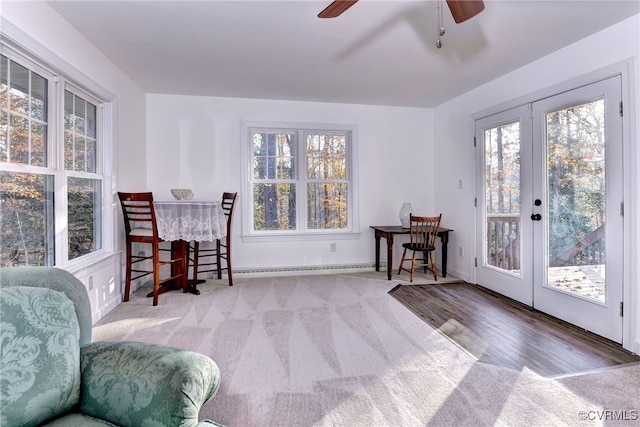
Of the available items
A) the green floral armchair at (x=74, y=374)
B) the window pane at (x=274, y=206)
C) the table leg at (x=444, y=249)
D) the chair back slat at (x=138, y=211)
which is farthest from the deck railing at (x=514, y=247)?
the chair back slat at (x=138, y=211)

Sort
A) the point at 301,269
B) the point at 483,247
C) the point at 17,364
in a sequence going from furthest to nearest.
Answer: the point at 301,269 → the point at 483,247 → the point at 17,364

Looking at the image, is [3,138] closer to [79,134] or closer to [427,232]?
[79,134]

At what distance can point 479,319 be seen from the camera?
111 inches

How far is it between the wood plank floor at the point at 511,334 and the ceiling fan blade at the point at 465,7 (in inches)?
81.0

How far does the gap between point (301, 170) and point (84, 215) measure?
2507 mm

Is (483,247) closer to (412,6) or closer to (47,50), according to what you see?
(412,6)

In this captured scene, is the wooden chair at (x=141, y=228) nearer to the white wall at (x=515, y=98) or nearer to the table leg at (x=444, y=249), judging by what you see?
the table leg at (x=444, y=249)

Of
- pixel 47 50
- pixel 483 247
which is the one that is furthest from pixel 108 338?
pixel 483 247

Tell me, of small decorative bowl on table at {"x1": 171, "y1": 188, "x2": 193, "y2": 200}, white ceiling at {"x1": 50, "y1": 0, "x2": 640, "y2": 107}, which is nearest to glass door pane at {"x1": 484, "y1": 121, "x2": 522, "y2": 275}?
white ceiling at {"x1": 50, "y1": 0, "x2": 640, "y2": 107}

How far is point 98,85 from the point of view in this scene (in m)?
2.84

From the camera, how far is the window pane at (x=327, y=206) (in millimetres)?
4555

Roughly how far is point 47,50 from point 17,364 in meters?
2.23

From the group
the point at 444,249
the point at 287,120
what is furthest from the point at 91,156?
the point at 444,249

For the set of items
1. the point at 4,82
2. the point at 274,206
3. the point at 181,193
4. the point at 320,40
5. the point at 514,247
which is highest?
the point at 320,40
